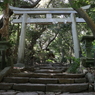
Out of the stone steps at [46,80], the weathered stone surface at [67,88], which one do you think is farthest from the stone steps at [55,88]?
the stone steps at [46,80]

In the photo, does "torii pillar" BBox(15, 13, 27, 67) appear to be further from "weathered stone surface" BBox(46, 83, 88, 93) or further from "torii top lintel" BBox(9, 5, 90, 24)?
"weathered stone surface" BBox(46, 83, 88, 93)

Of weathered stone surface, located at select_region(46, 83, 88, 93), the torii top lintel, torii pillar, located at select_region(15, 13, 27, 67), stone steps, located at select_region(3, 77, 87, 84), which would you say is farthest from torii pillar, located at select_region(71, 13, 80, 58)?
weathered stone surface, located at select_region(46, 83, 88, 93)

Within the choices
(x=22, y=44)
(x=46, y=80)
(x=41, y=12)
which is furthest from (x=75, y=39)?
(x=46, y=80)

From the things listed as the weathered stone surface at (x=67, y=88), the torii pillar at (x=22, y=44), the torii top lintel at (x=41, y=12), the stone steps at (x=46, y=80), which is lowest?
the weathered stone surface at (x=67, y=88)

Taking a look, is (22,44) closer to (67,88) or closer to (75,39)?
(75,39)

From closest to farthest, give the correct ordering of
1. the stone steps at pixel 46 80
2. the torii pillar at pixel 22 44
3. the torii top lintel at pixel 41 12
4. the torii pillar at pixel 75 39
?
the stone steps at pixel 46 80
the torii pillar at pixel 22 44
the torii pillar at pixel 75 39
the torii top lintel at pixel 41 12

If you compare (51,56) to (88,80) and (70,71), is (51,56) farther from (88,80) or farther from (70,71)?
(88,80)

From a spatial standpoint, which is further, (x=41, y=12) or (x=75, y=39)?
(x=41, y=12)

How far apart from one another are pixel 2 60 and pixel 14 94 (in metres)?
2.02

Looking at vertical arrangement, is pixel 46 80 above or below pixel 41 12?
below

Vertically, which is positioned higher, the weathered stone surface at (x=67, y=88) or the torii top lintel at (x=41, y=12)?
the torii top lintel at (x=41, y=12)

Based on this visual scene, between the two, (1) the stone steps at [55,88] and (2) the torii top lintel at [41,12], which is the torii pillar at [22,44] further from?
(1) the stone steps at [55,88]

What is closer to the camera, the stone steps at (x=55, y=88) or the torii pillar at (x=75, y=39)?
the stone steps at (x=55, y=88)

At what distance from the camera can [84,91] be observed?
10.7 feet
